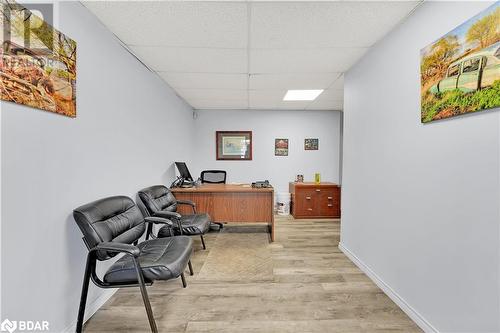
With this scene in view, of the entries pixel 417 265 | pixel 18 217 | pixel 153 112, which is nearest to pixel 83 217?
pixel 18 217

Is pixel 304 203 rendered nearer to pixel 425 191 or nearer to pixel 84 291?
pixel 425 191

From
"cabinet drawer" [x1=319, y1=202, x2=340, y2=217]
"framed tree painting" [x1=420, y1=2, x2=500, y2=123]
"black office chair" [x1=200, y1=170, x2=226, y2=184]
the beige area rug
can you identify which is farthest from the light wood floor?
"cabinet drawer" [x1=319, y1=202, x2=340, y2=217]

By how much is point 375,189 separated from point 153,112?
2.91m

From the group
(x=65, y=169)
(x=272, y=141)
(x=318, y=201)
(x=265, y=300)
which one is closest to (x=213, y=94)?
(x=272, y=141)

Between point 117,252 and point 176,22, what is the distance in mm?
1902

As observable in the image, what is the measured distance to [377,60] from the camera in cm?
241

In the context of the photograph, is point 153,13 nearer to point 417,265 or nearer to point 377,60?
point 377,60

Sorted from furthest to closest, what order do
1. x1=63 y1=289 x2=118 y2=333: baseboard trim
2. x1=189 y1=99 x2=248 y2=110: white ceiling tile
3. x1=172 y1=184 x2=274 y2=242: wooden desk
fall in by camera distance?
x1=189 y1=99 x2=248 y2=110: white ceiling tile → x1=172 y1=184 x2=274 y2=242: wooden desk → x1=63 y1=289 x2=118 y2=333: baseboard trim

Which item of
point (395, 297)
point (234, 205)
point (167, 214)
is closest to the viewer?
point (395, 297)

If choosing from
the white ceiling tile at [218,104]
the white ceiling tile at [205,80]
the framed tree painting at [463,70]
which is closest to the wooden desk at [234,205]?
the white ceiling tile at [205,80]

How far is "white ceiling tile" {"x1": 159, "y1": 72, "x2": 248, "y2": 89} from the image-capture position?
130 inches

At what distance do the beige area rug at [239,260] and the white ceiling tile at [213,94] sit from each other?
8.26ft

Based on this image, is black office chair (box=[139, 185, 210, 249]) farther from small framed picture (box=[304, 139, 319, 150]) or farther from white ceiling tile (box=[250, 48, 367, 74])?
small framed picture (box=[304, 139, 319, 150])

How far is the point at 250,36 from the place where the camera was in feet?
7.34
